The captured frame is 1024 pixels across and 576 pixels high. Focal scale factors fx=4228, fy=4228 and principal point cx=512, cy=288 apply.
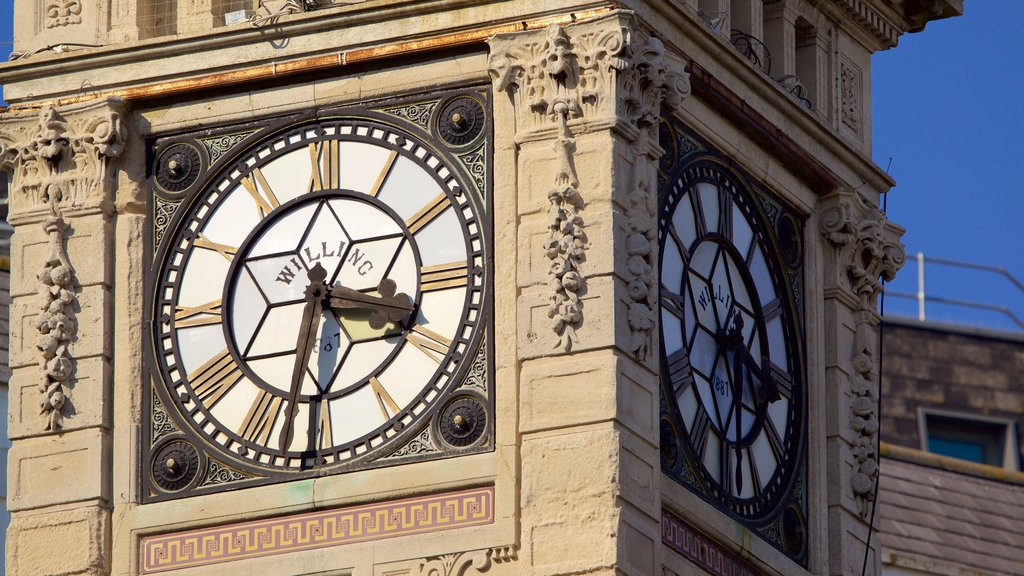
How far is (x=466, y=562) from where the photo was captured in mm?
27578

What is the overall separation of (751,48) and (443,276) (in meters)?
3.45

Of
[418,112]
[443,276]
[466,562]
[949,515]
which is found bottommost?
[949,515]

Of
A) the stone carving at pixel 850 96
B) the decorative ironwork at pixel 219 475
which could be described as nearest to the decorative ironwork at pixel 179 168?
the decorative ironwork at pixel 219 475

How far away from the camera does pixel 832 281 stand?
31.2 m

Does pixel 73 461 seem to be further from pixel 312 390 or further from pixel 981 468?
pixel 981 468

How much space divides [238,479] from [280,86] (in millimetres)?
2890

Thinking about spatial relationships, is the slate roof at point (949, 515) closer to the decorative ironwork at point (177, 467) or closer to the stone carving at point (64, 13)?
the stone carving at point (64, 13)

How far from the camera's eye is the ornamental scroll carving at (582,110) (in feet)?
91.7

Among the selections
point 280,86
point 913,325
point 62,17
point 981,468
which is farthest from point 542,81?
point 913,325

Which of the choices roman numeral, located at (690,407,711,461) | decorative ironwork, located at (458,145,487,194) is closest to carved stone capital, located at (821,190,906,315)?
roman numeral, located at (690,407,711,461)

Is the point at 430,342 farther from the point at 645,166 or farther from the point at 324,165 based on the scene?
the point at 645,166

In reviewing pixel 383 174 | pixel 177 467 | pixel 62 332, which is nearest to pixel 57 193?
pixel 62 332

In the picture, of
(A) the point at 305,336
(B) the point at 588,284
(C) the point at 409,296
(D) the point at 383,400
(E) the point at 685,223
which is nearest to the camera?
(B) the point at 588,284

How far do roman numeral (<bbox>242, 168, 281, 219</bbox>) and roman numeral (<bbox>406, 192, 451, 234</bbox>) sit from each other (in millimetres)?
1052
